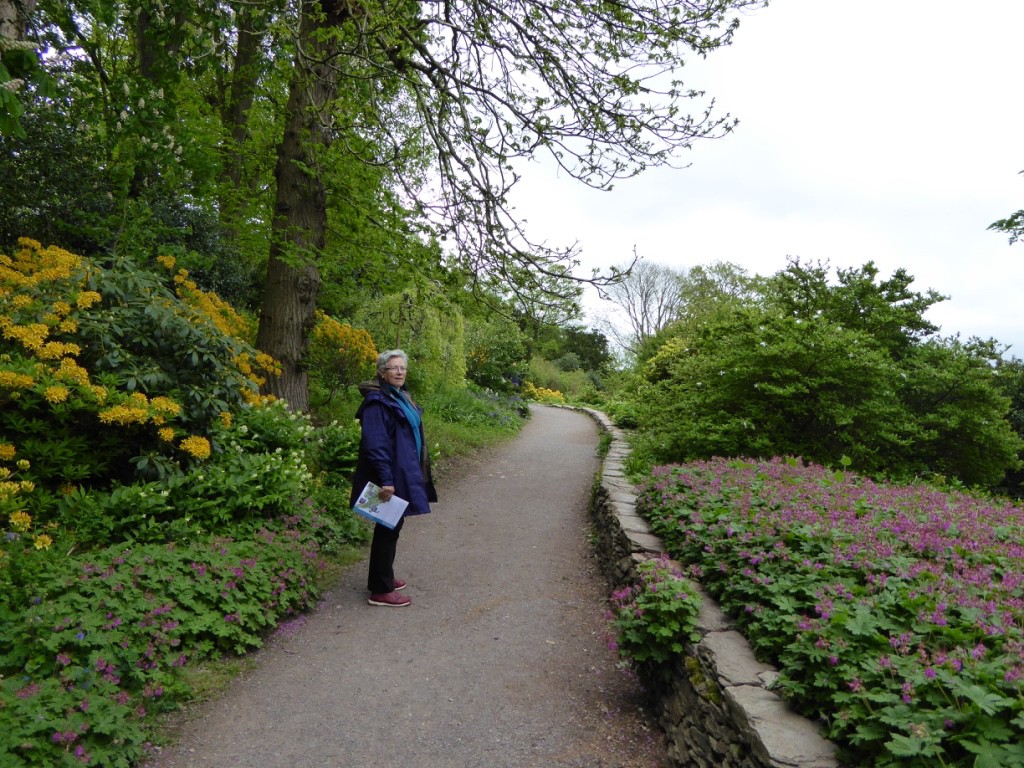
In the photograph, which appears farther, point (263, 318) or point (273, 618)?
point (263, 318)

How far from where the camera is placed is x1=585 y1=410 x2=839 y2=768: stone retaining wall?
2.42 meters

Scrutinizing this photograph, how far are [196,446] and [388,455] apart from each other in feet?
4.84

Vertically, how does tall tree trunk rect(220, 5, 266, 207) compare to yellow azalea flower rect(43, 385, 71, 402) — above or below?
above

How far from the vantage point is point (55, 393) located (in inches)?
162

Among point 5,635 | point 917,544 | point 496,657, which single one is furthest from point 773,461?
point 5,635

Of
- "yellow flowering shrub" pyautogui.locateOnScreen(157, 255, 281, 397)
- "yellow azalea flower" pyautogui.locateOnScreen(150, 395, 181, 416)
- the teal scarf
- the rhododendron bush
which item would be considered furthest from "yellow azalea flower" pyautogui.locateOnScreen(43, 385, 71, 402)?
the teal scarf

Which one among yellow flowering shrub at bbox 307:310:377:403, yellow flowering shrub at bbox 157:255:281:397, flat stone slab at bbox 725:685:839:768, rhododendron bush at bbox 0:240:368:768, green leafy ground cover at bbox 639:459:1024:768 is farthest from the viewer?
yellow flowering shrub at bbox 307:310:377:403

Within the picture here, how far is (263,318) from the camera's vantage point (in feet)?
24.9

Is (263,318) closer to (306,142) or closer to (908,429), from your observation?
(306,142)

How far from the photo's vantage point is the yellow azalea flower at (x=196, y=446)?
4.76 metres

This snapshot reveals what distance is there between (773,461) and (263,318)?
5.98 m

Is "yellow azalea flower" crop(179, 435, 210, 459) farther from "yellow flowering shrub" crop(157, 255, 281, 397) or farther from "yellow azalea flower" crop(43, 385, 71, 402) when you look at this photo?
"yellow flowering shrub" crop(157, 255, 281, 397)

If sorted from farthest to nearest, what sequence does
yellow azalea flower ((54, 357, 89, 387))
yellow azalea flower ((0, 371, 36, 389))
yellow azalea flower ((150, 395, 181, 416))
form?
yellow azalea flower ((150, 395, 181, 416)) < yellow azalea flower ((54, 357, 89, 387)) < yellow azalea flower ((0, 371, 36, 389))

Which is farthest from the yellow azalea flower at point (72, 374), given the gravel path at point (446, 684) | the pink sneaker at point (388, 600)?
the pink sneaker at point (388, 600)
